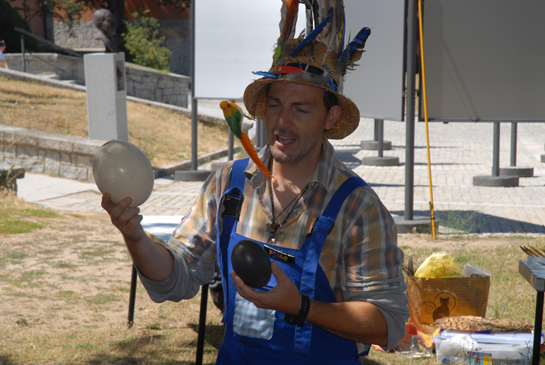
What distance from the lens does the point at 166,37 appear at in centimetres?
3247

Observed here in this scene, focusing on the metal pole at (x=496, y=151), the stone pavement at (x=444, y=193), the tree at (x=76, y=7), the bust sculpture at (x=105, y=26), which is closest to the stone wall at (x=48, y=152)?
the stone pavement at (x=444, y=193)

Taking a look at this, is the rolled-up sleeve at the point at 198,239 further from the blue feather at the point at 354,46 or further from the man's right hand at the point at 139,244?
the blue feather at the point at 354,46

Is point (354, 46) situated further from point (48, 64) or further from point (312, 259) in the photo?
point (48, 64)

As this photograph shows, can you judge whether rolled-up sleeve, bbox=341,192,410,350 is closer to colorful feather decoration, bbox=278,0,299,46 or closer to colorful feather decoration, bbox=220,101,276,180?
colorful feather decoration, bbox=220,101,276,180

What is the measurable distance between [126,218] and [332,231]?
0.69m

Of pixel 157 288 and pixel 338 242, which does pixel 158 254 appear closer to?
pixel 157 288

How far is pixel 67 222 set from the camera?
741 cm

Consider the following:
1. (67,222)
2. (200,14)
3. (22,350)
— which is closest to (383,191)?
(200,14)

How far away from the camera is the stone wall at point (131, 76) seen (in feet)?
59.2

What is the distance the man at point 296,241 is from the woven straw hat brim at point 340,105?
0.01 m

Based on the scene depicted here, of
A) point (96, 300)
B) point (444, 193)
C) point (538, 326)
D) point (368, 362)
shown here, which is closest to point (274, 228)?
point (538, 326)

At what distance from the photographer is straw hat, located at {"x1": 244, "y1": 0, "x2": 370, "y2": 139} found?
2.10 meters

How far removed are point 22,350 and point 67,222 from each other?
3666 millimetres

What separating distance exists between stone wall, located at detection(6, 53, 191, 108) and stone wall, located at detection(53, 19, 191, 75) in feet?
44.0
